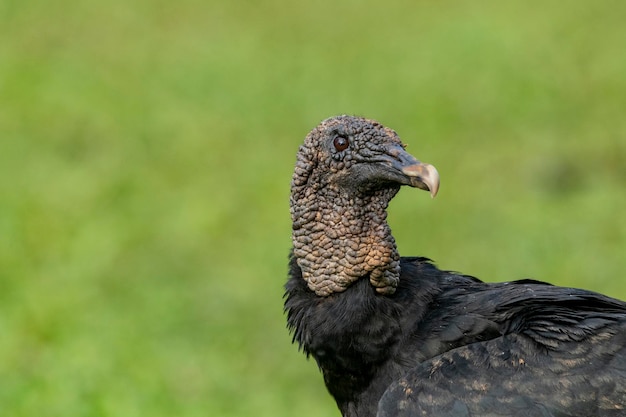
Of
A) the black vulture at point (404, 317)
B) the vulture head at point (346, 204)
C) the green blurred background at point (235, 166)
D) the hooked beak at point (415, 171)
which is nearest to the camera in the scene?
the black vulture at point (404, 317)

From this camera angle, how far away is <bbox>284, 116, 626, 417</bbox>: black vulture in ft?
13.9

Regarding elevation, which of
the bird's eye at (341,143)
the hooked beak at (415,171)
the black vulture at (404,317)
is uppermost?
the bird's eye at (341,143)

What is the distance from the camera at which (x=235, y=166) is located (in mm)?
11391

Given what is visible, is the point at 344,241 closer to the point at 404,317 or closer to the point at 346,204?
the point at 346,204

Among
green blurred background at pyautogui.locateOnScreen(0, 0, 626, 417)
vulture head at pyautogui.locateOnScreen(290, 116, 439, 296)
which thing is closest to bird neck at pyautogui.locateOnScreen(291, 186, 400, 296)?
vulture head at pyautogui.locateOnScreen(290, 116, 439, 296)

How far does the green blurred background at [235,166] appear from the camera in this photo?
7.78 metres

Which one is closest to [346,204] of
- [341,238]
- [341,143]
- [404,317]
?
[341,238]

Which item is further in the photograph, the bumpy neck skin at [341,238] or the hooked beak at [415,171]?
the bumpy neck skin at [341,238]

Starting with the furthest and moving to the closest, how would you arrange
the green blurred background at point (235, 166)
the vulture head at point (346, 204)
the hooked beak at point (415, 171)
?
the green blurred background at point (235, 166) → the vulture head at point (346, 204) → the hooked beak at point (415, 171)

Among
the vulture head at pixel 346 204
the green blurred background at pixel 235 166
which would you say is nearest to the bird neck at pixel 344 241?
the vulture head at pixel 346 204

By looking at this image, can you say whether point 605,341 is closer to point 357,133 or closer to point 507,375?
point 507,375

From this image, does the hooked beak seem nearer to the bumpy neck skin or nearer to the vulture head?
the vulture head

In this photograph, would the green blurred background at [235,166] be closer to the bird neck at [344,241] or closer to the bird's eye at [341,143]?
the bird neck at [344,241]

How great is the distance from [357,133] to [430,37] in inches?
414
